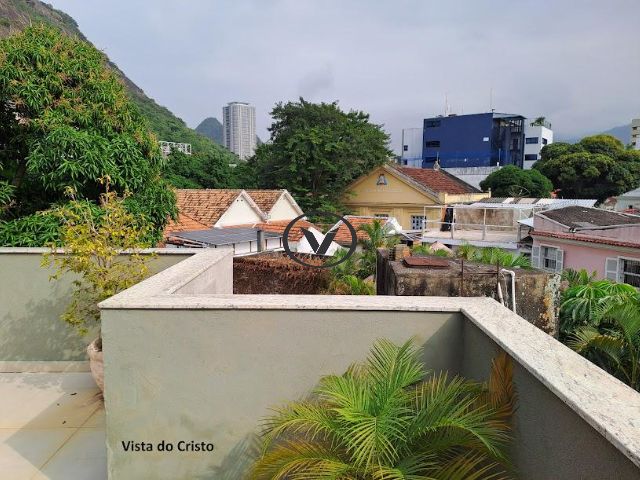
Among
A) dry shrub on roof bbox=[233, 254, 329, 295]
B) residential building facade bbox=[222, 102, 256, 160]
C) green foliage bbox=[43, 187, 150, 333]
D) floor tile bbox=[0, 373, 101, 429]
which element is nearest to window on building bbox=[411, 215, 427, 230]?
dry shrub on roof bbox=[233, 254, 329, 295]

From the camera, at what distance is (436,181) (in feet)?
115

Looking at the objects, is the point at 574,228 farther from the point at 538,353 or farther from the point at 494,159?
the point at 494,159

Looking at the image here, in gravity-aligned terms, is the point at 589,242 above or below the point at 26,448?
above

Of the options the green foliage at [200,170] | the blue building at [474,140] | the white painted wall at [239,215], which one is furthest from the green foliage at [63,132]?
the blue building at [474,140]

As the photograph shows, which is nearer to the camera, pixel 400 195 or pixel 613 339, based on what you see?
pixel 613 339

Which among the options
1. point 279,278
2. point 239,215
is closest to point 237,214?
point 239,215

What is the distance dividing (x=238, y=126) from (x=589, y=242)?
145 metres

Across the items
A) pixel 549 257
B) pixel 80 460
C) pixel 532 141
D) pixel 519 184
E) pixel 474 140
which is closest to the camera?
pixel 80 460

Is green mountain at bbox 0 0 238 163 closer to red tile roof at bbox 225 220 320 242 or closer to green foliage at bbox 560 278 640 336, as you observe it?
red tile roof at bbox 225 220 320 242

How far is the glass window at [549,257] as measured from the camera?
66.4ft

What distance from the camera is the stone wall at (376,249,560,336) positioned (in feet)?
17.0

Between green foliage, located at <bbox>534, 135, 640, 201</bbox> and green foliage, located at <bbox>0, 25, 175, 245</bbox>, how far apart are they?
45.0 m

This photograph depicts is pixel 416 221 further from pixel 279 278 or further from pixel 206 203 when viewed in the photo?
pixel 279 278

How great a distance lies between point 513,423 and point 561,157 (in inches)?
1916
